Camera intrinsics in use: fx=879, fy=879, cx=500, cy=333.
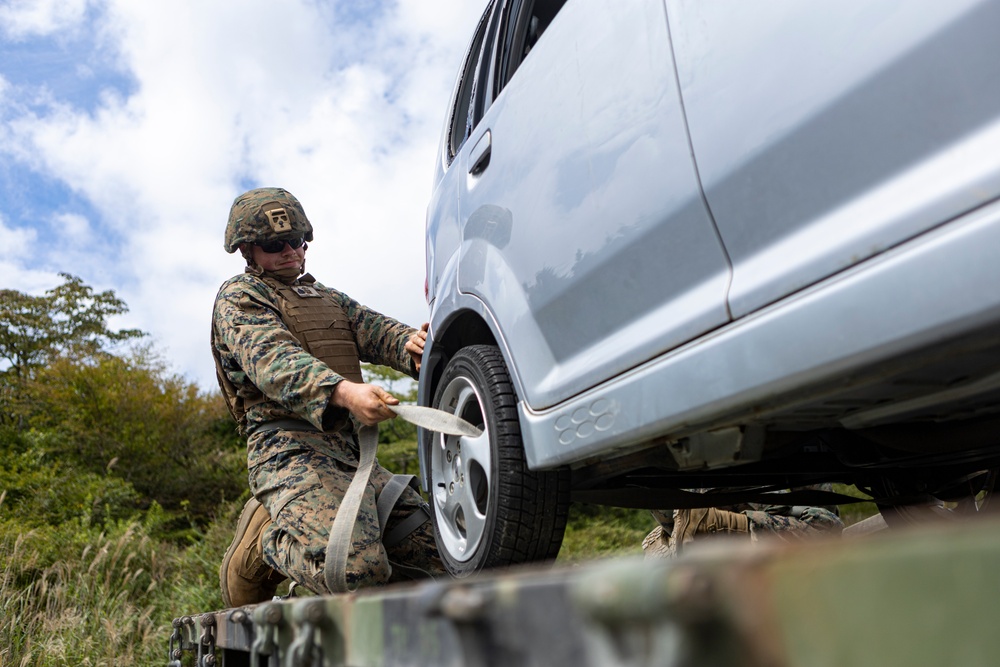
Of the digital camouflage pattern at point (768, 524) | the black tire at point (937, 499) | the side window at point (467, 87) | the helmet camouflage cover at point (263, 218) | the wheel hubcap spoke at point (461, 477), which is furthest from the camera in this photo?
the digital camouflage pattern at point (768, 524)

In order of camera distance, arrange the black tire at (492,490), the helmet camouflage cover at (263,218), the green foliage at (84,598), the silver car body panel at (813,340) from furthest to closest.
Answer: the green foliage at (84,598) → the helmet camouflage cover at (263,218) → the black tire at (492,490) → the silver car body panel at (813,340)

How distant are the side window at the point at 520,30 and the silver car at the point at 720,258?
15mm

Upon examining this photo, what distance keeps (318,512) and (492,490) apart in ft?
2.59

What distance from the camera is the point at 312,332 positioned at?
324 centimetres

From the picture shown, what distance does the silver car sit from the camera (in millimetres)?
1179

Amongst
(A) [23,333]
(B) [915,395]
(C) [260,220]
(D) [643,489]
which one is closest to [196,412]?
(A) [23,333]

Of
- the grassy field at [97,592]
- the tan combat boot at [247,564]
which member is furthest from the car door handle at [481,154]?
the grassy field at [97,592]

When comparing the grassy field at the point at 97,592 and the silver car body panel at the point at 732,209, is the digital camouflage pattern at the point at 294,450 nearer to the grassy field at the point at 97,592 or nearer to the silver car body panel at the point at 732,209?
the silver car body panel at the point at 732,209

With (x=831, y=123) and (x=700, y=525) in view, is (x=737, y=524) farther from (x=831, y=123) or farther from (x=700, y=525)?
(x=831, y=123)

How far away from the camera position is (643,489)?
8.67 ft

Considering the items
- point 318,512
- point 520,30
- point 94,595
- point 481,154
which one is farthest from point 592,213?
point 94,595

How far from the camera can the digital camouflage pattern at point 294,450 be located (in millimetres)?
2678

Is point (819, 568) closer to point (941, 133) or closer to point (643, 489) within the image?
point (941, 133)

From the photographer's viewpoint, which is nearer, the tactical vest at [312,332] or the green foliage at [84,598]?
the tactical vest at [312,332]
